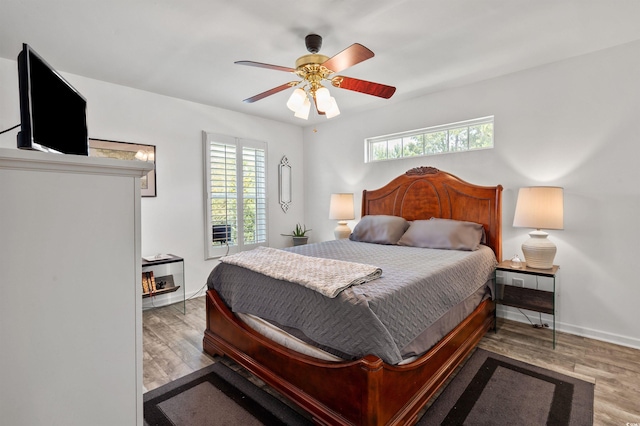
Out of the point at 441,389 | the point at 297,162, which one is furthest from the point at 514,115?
the point at 297,162

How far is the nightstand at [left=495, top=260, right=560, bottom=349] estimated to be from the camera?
267 cm

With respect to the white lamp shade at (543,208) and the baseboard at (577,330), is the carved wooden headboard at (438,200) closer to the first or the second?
the white lamp shade at (543,208)

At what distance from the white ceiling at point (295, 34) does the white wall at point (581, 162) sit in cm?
25

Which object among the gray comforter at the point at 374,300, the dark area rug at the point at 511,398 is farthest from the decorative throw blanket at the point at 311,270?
the dark area rug at the point at 511,398

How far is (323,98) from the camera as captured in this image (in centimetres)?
238

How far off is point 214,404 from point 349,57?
2366 millimetres

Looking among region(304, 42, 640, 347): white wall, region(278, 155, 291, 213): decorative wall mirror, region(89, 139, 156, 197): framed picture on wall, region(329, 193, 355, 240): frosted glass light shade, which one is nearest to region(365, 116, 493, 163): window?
region(304, 42, 640, 347): white wall

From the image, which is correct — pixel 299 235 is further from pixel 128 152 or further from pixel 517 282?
pixel 517 282

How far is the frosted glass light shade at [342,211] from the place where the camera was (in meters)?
4.31

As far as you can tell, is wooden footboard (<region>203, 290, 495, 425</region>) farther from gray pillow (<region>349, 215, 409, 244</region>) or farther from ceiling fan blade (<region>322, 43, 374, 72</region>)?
ceiling fan blade (<region>322, 43, 374, 72</region>)

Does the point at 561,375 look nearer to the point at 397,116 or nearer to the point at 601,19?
the point at 601,19

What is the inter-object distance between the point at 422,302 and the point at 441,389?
0.68 m

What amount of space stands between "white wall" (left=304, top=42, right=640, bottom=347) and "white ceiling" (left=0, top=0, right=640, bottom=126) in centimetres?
25

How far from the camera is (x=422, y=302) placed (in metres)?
1.87
